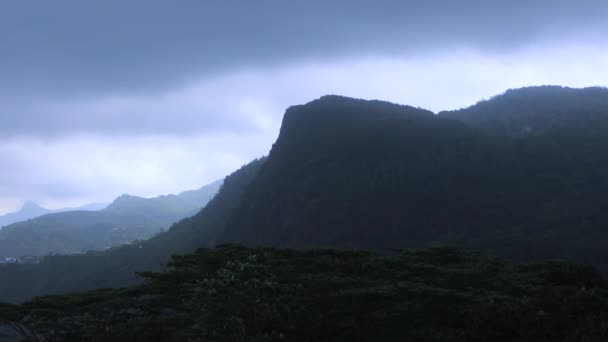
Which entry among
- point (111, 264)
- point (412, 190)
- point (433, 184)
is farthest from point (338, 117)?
point (111, 264)

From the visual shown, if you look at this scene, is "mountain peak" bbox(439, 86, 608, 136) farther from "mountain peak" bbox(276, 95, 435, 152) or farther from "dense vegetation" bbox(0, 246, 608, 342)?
"dense vegetation" bbox(0, 246, 608, 342)

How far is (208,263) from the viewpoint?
87.7 feet

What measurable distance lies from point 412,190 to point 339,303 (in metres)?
79.1

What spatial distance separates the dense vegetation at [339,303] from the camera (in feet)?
60.0

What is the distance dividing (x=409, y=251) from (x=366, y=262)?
3.36 metres

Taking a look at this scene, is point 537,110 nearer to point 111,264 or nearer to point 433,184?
point 433,184

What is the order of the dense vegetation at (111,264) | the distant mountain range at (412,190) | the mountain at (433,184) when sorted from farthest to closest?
the dense vegetation at (111,264), the distant mountain range at (412,190), the mountain at (433,184)

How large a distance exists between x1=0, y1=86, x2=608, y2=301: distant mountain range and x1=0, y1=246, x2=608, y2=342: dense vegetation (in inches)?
1638

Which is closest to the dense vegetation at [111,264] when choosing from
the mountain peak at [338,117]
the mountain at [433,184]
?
the mountain at [433,184]

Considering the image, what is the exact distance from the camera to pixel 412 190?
9862 cm

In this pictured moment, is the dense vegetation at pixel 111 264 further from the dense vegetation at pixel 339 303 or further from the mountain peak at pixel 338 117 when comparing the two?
the dense vegetation at pixel 339 303

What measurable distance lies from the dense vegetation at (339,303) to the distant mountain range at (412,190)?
136ft

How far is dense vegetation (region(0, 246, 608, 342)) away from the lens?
1830 cm

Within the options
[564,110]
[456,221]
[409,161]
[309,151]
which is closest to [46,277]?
[309,151]
